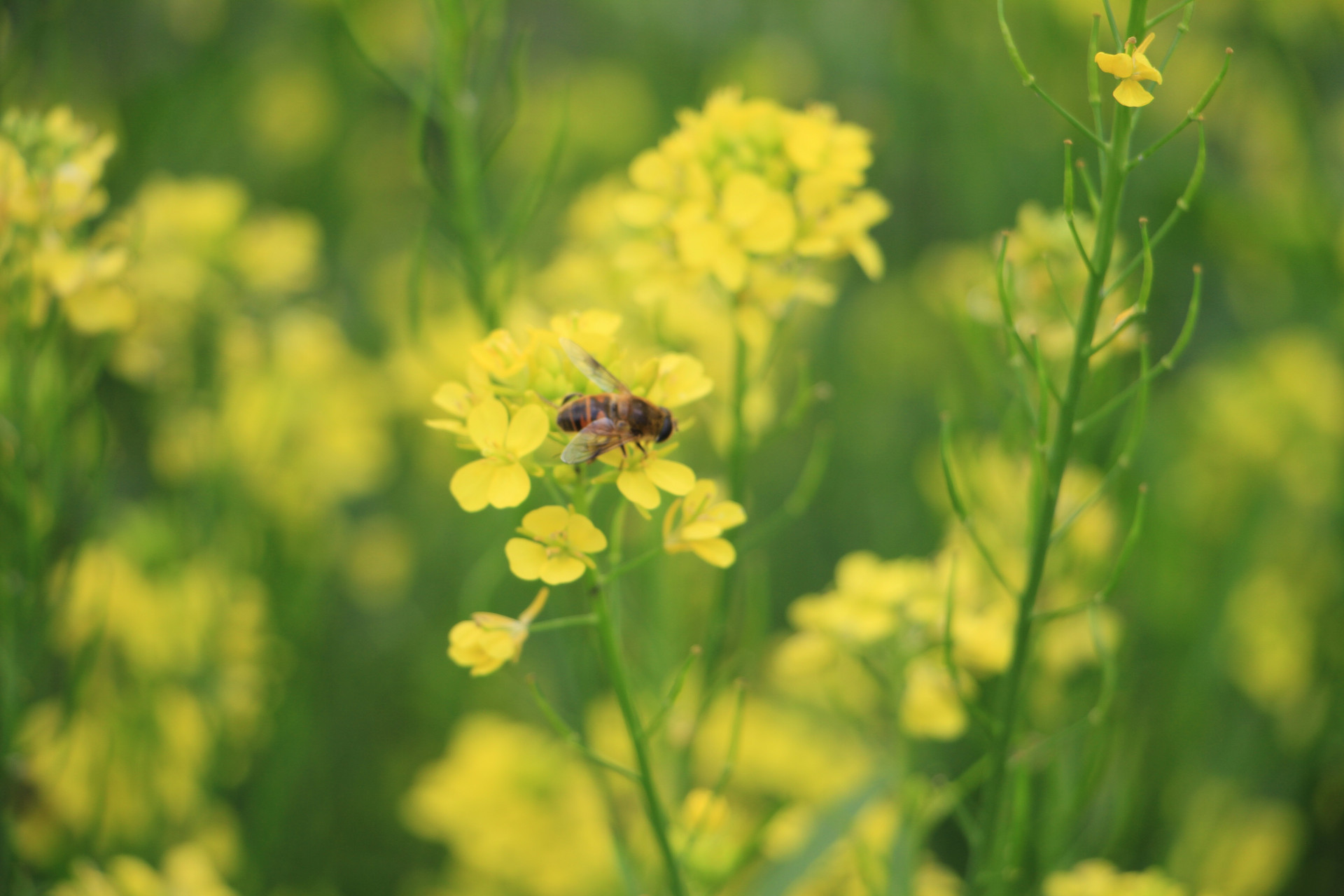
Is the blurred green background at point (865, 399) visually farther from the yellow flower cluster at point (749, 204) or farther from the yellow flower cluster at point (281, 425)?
the yellow flower cluster at point (749, 204)

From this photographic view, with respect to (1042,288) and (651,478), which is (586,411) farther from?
(1042,288)

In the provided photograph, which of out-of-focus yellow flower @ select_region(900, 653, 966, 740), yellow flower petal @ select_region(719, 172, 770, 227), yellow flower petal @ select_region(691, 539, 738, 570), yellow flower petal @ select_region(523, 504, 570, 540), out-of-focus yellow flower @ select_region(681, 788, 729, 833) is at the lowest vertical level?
out-of-focus yellow flower @ select_region(681, 788, 729, 833)

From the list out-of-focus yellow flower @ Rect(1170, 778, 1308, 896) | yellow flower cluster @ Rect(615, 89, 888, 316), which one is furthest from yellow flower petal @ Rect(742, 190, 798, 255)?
out-of-focus yellow flower @ Rect(1170, 778, 1308, 896)

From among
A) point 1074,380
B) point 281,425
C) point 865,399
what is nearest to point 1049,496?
point 1074,380

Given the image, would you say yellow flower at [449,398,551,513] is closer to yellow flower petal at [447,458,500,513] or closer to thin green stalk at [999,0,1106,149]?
yellow flower petal at [447,458,500,513]

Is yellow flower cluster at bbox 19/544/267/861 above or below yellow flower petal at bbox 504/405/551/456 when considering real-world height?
below

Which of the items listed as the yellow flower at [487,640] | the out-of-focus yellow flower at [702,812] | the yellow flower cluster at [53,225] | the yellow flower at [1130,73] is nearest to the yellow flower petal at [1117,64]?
the yellow flower at [1130,73]

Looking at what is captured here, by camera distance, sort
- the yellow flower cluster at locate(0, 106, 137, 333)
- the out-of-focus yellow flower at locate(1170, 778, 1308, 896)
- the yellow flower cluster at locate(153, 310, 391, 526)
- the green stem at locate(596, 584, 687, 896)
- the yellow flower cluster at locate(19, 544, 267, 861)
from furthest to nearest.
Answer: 1. the yellow flower cluster at locate(153, 310, 391, 526)
2. the out-of-focus yellow flower at locate(1170, 778, 1308, 896)
3. the yellow flower cluster at locate(19, 544, 267, 861)
4. the yellow flower cluster at locate(0, 106, 137, 333)
5. the green stem at locate(596, 584, 687, 896)
